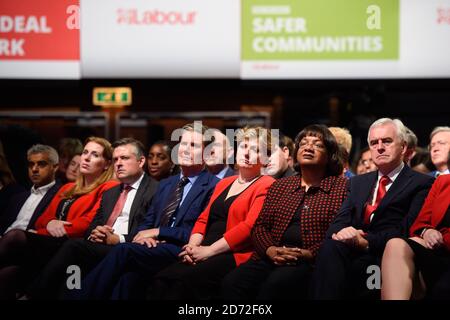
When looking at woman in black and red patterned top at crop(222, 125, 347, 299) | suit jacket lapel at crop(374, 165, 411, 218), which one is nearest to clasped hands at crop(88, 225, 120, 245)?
woman in black and red patterned top at crop(222, 125, 347, 299)

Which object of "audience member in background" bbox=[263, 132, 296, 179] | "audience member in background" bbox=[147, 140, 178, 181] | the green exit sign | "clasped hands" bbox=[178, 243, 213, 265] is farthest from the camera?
the green exit sign

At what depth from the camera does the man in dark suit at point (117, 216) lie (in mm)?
4266

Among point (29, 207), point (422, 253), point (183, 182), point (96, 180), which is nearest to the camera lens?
point (422, 253)

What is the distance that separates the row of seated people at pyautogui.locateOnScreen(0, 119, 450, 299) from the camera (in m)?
3.68

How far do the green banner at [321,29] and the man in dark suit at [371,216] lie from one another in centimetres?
167

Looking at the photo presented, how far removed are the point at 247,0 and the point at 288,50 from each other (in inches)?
20.6

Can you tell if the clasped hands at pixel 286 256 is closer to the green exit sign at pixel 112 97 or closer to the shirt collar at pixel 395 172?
the shirt collar at pixel 395 172

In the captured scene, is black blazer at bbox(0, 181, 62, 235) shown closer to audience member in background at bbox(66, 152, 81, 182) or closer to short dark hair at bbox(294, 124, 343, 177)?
audience member in background at bbox(66, 152, 81, 182)

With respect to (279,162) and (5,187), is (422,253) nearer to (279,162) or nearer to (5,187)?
(279,162)

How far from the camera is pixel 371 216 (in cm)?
389

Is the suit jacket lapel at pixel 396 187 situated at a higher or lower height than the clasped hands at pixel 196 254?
higher

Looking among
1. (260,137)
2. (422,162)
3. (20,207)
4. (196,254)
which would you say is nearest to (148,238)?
(196,254)

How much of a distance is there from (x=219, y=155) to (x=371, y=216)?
129 centimetres

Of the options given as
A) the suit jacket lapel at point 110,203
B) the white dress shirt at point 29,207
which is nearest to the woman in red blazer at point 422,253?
the suit jacket lapel at point 110,203
